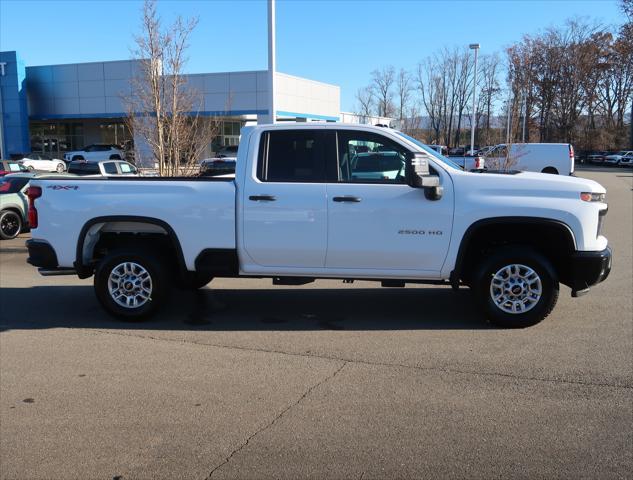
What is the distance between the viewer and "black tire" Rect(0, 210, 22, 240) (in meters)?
13.0

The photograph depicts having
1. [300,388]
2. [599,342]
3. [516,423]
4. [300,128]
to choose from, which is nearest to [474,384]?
[516,423]

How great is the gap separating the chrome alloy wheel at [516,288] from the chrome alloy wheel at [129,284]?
3826 mm

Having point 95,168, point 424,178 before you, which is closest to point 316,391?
point 424,178

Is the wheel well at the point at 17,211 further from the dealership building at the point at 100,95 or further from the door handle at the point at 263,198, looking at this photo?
the dealership building at the point at 100,95

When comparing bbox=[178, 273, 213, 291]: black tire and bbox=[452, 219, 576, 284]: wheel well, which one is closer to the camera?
bbox=[452, 219, 576, 284]: wheel well

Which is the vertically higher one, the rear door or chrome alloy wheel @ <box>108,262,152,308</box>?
the rear door

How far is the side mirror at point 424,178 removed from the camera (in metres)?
5.53

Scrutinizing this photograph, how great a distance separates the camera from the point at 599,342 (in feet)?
18.1

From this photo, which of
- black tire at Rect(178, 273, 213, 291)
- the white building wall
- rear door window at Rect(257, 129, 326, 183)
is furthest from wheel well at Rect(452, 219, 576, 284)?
the white building wall

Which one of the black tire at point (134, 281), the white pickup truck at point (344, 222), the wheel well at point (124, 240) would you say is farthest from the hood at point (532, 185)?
the black tire at point (134, 281)

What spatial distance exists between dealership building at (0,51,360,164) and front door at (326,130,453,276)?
113ft

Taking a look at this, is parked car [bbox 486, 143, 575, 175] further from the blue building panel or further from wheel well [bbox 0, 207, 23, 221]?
the blue building panel

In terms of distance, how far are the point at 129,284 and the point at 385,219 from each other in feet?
9.79

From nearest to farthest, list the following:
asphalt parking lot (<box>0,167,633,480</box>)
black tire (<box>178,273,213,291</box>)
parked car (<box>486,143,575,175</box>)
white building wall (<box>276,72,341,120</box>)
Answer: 1. asphalt parking lot (<box>0,167,633,480</box>)
2. black tire (<box>178,273,213,291</box>)
3. parked car (<box>486,143,575,175</box>)
4. white building wall (<box>276,72,341,120</box>)
